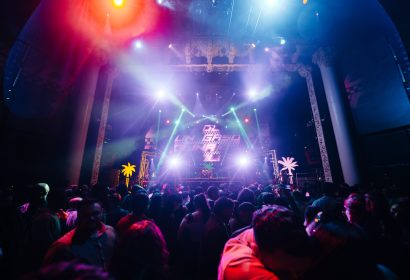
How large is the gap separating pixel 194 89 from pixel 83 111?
884 centimetres

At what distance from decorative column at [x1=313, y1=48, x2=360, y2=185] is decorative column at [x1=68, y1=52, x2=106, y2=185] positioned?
11911 mm

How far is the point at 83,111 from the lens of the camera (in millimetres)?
8742

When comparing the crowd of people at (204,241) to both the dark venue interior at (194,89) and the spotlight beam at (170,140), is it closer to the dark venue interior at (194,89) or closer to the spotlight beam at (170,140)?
the dark venue interior at (194,89)

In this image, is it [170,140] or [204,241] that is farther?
[170,140]

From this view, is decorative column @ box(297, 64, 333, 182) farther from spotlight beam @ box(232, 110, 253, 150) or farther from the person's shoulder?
spotlight beam @ box(232, 110, 253, 150)

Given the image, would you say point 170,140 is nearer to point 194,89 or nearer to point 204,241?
point 194,89

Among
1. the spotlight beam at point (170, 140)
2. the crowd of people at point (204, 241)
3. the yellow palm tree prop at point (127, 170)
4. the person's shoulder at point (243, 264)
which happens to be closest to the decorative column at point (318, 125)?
the crowd of people at point (204, 241)

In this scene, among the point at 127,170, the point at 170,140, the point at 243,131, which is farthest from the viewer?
the point at 243,131

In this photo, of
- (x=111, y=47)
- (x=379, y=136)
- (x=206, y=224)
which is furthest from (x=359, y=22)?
(x=111, y=47)

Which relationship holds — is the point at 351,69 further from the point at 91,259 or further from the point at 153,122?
the point at 153,122

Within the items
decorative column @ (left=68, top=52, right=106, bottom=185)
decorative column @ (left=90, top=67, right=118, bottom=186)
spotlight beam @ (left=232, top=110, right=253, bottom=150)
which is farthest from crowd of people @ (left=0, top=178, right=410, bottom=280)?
spotlight beam @ (left=232, top=110, right=253, bottom=150)

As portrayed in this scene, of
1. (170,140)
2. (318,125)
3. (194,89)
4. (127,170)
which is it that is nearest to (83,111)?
(127,170)

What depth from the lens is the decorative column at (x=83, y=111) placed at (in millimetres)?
8047

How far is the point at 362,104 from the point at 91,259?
38.8 ft
